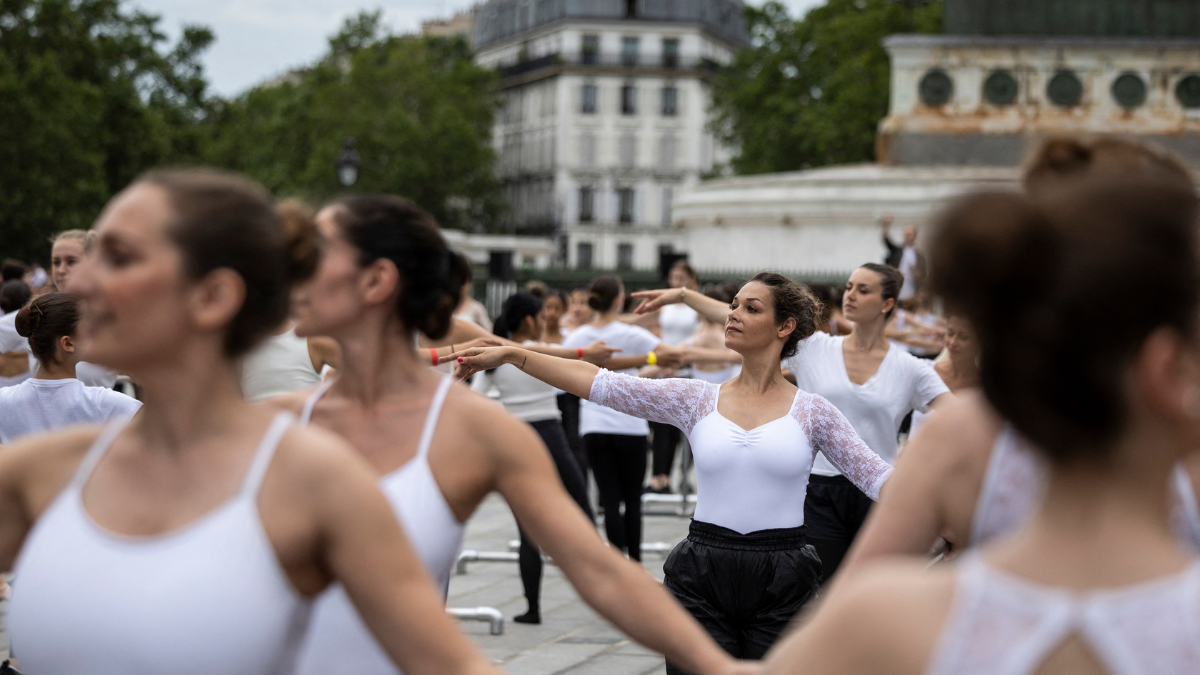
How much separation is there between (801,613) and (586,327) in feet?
18.3

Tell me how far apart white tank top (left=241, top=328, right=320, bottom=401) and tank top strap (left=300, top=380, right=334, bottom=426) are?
3.28 metres

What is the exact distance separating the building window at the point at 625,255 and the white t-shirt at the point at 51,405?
256 ft

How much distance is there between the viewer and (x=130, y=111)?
3597 centimetres

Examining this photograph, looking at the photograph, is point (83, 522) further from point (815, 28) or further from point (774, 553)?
point (815, 28)

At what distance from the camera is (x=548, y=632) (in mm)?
7852

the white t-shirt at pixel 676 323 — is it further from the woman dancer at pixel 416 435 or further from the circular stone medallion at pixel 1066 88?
the circular stone medallion at pixel 1066 88

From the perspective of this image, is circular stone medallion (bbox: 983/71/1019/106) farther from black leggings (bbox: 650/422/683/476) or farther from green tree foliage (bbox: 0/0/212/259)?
green tree foliage (bbox: 0/0/212/259)

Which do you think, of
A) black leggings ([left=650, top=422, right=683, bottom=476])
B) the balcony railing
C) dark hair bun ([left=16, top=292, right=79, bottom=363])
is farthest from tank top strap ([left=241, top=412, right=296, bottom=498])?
the balcony railing

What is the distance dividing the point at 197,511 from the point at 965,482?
3.82 feet

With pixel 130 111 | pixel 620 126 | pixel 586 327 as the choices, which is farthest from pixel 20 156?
pixel 620 126

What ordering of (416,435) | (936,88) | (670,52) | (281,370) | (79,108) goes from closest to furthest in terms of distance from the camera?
(416,435) → (281,370) → (936,88) → (79,108) → (670,52)

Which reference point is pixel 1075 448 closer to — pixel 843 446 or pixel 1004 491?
pixel 1004 491

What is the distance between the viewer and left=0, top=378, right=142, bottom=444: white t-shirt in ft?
19.1

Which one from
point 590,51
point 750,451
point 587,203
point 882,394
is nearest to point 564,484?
point 882,394
